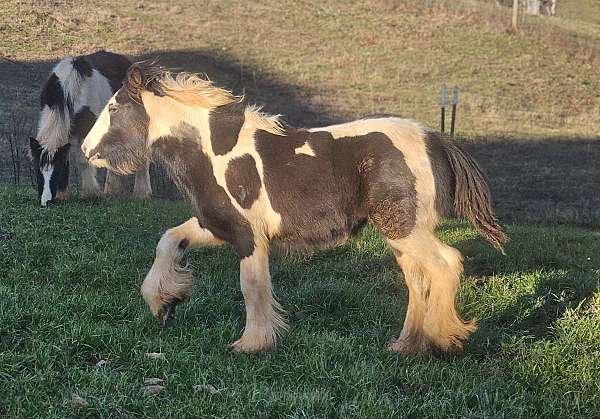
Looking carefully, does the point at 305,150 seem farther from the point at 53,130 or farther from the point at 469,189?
the point at 53,130

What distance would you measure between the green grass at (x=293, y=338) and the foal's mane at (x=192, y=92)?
5.27 ft

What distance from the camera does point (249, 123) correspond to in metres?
5.27

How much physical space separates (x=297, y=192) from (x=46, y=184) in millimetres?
5824

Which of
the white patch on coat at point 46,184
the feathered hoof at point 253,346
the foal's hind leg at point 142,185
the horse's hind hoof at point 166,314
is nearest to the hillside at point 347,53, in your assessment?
the foal's hind leg at point 142,185

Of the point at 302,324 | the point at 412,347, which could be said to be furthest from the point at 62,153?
the point at 412,347

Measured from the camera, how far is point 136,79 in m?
5.29

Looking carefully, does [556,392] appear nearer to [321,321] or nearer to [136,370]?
[321,321]

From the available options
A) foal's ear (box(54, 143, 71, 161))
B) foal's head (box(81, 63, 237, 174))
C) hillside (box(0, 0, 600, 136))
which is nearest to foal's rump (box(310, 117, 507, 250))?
foal's head (box(81, 63, 237, 174))

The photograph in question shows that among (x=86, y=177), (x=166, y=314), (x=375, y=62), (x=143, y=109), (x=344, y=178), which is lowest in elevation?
(x=375, y=62)

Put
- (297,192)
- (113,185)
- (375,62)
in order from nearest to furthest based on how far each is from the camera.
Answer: (297,192) < (113,185) < (375,62)

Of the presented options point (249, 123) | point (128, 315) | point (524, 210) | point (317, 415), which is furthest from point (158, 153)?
point (524, 210)

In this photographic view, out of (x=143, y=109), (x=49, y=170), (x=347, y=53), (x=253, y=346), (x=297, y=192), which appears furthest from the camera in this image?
(x=347, y=53)

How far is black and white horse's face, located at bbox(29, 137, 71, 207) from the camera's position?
9602 mm

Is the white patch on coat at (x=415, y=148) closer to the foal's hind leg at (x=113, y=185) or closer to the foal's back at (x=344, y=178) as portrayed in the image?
the foal's back at (x=344, y=178)
